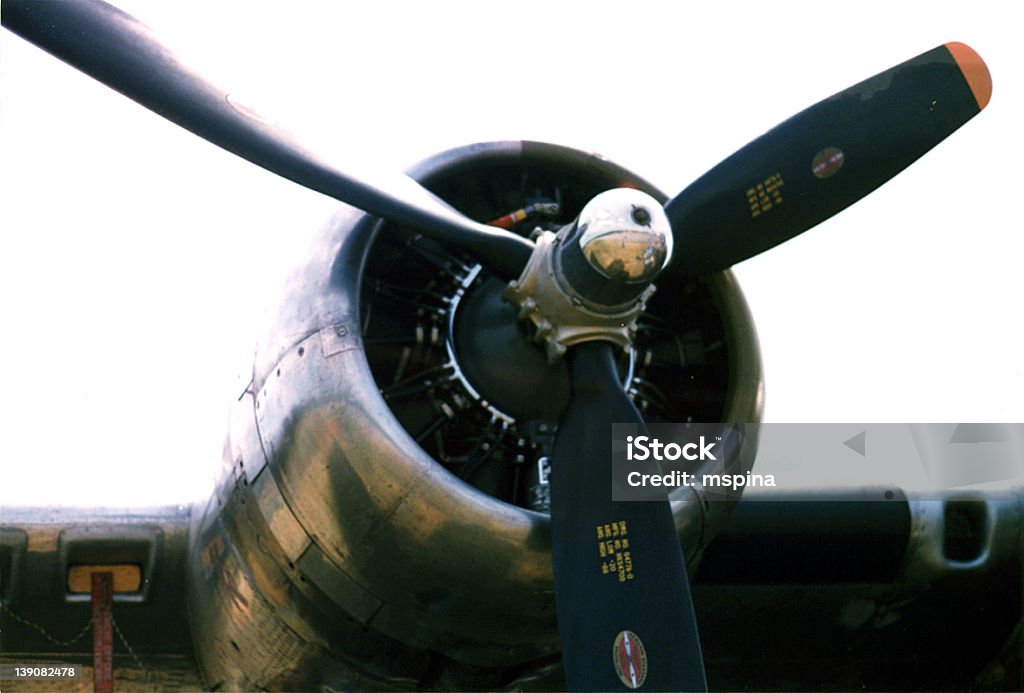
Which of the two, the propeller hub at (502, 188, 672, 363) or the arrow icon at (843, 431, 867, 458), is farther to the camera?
the arrow icon at (843, 431, 867, 458)

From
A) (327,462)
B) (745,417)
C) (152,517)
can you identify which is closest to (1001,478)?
(745,417)

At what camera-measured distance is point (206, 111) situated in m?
4.34

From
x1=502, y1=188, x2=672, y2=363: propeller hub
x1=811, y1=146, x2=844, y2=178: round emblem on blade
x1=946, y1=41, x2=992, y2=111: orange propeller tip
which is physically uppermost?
x1=946, y1=41, x2=992, y2=111: orange propeller tip

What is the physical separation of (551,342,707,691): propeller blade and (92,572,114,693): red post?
2.35 meters

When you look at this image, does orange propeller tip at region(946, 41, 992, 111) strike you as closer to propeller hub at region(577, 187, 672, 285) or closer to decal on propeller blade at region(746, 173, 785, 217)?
decal on propeller blade at region(746, 173, 785, 217)

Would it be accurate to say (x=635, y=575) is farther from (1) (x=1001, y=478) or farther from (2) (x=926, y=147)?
(1) (x=1001, y=478)

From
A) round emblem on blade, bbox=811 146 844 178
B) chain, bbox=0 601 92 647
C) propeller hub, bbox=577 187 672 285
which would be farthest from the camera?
chain, bbox=0 601 92 647

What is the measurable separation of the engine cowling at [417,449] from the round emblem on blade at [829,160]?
613 mm

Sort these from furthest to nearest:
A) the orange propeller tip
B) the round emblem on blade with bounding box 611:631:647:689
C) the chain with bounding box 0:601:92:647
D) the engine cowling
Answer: the chain with bounding box 0:601:92:647, the orange propeller tip, the engine cowling, the round emblem on blade with bounding box 611:631:647:689

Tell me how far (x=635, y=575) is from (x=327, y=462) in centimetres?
110

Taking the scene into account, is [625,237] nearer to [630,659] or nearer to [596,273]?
[596,273]

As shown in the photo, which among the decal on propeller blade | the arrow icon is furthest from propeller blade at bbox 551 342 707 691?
the arrow icon

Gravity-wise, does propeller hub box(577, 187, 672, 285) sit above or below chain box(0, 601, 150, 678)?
above

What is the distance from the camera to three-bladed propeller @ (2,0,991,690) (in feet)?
13.5
